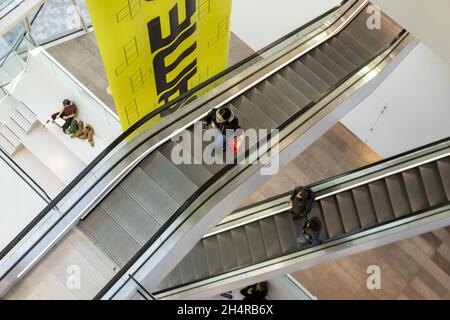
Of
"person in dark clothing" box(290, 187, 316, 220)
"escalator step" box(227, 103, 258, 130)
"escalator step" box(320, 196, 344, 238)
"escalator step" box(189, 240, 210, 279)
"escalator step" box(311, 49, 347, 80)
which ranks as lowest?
"escalator step" box(189, 240, 210, 279)

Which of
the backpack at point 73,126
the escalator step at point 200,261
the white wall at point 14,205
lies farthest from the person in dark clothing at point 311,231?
the white wall at point 14,205

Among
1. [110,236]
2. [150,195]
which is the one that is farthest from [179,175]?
[110,236]

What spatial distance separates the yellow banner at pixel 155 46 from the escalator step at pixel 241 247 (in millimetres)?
3019

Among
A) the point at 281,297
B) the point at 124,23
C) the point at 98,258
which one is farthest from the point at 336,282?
the point at 124,23

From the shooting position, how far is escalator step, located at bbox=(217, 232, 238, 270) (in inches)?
397

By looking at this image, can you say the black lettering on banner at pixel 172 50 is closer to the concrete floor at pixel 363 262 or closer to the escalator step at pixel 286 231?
the escalator step at pixel 286 231

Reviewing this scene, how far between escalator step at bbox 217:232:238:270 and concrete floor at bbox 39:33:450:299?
2126mm

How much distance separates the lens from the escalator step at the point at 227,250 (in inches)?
397

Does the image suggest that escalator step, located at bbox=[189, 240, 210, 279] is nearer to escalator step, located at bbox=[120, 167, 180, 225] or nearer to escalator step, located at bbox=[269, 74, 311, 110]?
escalator step, located at bbox=[120, 167, 180, 225]

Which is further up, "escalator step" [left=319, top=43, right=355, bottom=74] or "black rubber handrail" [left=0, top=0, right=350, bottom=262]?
"escalator step" [left=319, top=43, right=355, bottom=74]

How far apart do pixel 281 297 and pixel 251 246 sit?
189 centimetres

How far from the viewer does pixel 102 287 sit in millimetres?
7207

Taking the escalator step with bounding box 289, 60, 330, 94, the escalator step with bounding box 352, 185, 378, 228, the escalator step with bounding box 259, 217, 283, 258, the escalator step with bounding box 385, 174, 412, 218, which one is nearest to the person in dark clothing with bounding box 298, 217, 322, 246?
the escalator step with bounding box 259, 217, 283, 258
